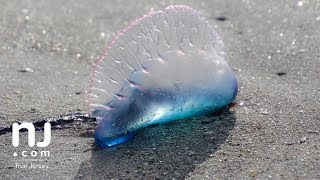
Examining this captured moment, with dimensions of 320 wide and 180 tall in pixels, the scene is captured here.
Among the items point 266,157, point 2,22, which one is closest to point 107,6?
point 2,22

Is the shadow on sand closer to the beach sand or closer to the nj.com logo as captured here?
the beach sand

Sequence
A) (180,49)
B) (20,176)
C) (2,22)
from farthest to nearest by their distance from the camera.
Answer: (2,22)
(180,49)
(20,176)

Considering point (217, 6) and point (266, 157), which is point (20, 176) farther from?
point (217, 6)

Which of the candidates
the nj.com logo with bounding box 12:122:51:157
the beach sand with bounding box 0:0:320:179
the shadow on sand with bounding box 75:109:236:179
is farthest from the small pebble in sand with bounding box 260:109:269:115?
the nj.com logo with bounding box 12:122:51:157

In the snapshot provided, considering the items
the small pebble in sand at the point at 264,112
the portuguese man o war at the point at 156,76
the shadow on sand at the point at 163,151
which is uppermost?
the portuguese man o war at the point at 156,76

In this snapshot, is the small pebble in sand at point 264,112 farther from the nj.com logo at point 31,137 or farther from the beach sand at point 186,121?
the nj.com logo at point 31,137

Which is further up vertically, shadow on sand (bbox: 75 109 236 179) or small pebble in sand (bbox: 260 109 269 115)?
small pebble in sand (bbox: 260 109 269 115)

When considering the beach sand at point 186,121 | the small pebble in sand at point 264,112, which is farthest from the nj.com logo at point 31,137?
the small pebble in sand at point 264,112
